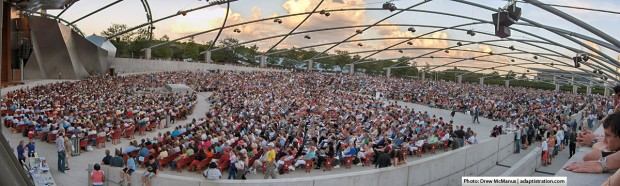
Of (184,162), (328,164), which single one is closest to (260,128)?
(328,164)

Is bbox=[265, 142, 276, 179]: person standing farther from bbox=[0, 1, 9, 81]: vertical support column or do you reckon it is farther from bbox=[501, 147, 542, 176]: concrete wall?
bbox=[0, 1, 9, 81]: vertical support column

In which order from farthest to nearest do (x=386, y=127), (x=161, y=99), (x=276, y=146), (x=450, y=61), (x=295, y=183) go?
(x=450, y=61)
(x=161, y=99)
(x=386, y=127)
(x=276, y=146)
(x=295, y=183)

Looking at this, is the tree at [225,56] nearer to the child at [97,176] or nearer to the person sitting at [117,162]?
the person sitting at [117,162]

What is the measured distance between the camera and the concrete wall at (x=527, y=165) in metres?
11.6

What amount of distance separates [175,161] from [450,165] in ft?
24.5

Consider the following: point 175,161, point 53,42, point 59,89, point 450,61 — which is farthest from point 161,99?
point 450,61

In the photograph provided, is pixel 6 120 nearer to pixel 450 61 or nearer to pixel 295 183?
pixel 295 183

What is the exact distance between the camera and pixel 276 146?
15.0m

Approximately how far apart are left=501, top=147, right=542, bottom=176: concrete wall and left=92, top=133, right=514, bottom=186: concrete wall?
1447 millimetres

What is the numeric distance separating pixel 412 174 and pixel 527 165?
4167 millimetres

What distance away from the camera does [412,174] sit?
38.4 feet

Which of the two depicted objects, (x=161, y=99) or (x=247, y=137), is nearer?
(x=247, y=137)

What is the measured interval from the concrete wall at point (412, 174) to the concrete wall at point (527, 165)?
145 cm

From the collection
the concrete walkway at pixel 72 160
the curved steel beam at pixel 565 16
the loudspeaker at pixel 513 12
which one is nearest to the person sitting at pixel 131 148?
the concrete walkway at pixel 72 160
